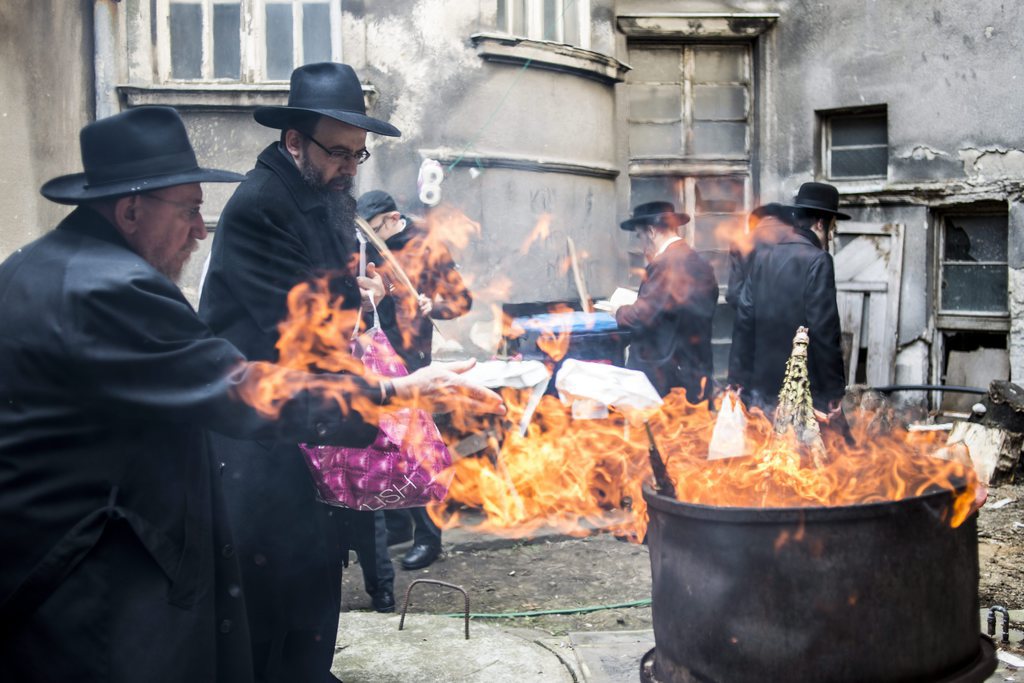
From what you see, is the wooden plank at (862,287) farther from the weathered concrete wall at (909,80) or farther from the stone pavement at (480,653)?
the stone pavement at (480,653)

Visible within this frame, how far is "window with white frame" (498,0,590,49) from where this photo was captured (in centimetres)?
971

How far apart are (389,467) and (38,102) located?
19.0 ft

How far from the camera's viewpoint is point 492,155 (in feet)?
30.8

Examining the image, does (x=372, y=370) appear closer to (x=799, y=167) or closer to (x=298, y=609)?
(x=298, y=609)

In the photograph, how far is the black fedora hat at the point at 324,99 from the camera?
138 inches

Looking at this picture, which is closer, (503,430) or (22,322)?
(22,322)

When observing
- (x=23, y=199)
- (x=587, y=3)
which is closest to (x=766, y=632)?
(x=23, y=199)

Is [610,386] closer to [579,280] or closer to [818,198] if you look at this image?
[818,198]

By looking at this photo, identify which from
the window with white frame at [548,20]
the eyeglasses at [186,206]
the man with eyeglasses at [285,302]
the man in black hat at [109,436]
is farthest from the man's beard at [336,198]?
the window with white frame at [548,20]

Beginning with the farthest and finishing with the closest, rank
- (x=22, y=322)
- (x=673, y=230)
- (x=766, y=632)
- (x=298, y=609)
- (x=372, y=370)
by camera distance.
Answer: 1. (x=673, y=230)
2. (x=372, y=370)
3. (x=298, y=609)
4. (x=766, y=632)
5. (x=22, y=322)

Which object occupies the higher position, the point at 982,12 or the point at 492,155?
the point at 982,12

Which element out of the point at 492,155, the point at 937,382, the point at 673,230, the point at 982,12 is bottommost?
the point at 937,382

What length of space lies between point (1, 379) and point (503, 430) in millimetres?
5294

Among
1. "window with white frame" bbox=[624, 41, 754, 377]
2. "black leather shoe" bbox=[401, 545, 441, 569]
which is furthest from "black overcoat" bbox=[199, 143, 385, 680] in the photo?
"window with white frame" bbox=[624, 41, 754, 377]
